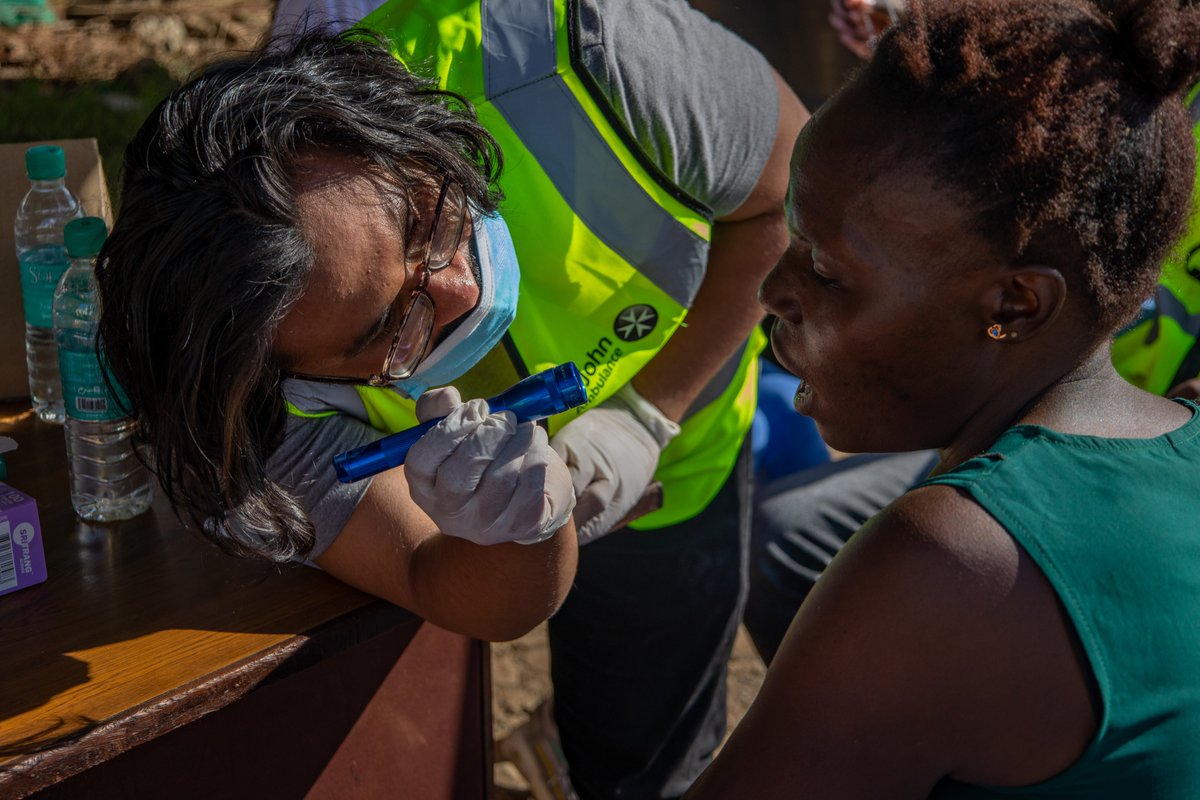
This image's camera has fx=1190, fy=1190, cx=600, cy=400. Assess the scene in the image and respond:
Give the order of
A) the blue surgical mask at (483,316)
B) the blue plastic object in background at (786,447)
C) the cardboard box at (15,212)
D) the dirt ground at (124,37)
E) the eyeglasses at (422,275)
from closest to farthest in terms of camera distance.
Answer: the eyeglasses at (422,275)
the blue surgical mask at (483,316)
the cardboard box at (15,212)
the blue plastic object in background at (786,447)
the dirt ground at (124,37)

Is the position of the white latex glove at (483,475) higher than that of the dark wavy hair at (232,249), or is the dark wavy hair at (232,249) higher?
the dark wavy hair at (232,249)

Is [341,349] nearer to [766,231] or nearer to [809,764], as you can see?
[809,764]

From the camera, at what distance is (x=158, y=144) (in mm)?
1382

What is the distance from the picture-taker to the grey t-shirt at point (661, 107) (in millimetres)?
1595

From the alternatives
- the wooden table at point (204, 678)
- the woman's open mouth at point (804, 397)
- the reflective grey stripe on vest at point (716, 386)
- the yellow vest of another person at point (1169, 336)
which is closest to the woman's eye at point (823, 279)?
the woman's open mouth at point (804, 397)

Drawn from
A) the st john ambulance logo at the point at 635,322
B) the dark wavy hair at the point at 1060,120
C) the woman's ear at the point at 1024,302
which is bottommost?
the st john ambulance logo at the point at 635,322

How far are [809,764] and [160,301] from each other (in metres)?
0.87

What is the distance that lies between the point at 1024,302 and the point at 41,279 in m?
1.53

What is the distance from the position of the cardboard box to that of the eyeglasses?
0.80 meters

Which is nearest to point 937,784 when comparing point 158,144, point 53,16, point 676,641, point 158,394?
point 158,394

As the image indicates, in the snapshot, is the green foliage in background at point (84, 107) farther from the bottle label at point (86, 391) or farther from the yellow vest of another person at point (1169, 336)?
Answer: the yellow vest of another person at point (1169, 336)

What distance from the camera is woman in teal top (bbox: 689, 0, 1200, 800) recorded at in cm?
103

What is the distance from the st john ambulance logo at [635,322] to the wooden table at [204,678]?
57 cm

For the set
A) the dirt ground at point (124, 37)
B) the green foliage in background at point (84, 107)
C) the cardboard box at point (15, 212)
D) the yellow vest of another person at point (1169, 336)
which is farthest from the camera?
the dirt ground at point (124, 37)
